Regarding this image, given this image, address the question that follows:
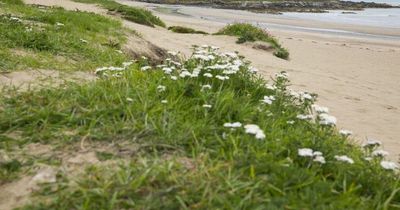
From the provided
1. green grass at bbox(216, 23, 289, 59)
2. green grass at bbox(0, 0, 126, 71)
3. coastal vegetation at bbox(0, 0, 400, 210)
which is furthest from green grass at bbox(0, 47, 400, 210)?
green grass at bbox(216, 23, 289, 59)

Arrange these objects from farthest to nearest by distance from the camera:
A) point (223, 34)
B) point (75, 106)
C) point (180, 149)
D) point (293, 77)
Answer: point (223, 34) → point (293, 77) → point (75, 106) → point (180, 149)

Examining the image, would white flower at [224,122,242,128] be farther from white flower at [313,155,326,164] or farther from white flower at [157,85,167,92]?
white flower at [157,85,167,92]

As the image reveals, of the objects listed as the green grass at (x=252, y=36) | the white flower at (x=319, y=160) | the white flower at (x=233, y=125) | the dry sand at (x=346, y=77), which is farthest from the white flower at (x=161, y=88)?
the green grass at (x=252, y=36)

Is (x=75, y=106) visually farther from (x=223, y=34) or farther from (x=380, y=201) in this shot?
(x=223, y=34)

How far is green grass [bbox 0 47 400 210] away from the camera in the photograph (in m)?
2.78

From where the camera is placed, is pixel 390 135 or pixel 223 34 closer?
Answer: pixel 390 135

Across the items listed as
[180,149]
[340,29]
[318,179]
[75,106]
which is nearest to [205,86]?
[180,149]

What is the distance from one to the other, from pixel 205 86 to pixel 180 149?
0.99 m

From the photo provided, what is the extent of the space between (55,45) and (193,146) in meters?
3.92

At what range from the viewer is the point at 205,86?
13.8 feet

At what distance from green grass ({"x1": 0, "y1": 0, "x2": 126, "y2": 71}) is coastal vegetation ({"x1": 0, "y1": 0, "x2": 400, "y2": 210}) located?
3.83 ft

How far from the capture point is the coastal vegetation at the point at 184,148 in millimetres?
2802

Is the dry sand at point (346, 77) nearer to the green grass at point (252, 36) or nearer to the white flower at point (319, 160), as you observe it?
the green grass at point (252, 36)

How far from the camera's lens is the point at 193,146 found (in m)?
3.46
